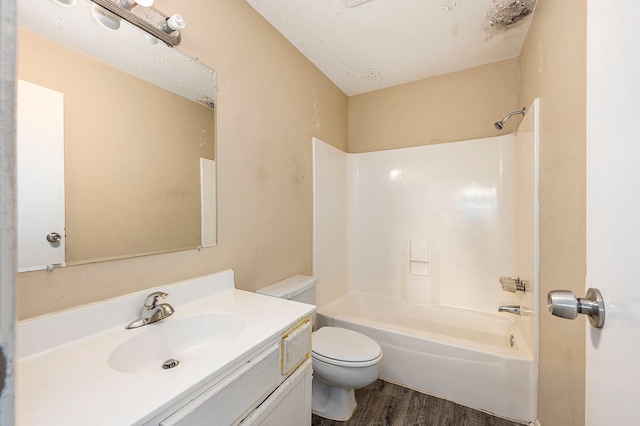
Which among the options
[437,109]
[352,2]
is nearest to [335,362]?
[352,2]

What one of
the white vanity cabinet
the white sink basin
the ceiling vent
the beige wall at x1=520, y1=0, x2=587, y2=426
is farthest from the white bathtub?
the ceiling vent

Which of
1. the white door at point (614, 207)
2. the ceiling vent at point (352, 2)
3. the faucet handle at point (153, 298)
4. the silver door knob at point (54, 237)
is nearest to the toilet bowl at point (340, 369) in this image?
the faucet handle at point (153, 298)

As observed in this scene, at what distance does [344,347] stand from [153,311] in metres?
1.06

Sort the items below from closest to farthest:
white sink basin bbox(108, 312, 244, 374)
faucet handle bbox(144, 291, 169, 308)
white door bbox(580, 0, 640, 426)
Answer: white door bbox(580, 0, 640, 426) < white sink basin bbox(108, 312, 244, 374) < faucet handle bbox(144, 291, 169, 308)

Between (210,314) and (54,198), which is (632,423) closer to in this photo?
(210,314)

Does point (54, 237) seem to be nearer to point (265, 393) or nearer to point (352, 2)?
point (265, 393)

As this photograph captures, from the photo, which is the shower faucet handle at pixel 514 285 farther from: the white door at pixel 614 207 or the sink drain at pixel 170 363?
the sink drain at pixel 170 363

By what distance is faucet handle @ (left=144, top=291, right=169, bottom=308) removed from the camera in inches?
37.9

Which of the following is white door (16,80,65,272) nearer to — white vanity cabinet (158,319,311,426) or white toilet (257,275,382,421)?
white vanity cabinet (158,319,311,426)

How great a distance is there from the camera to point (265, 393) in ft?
2.90

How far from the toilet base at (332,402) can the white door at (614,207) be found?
4.32 ft

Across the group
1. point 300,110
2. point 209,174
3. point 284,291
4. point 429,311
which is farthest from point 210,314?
point 429,311

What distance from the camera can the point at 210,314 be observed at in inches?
42.2

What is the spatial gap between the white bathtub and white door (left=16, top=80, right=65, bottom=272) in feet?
5.45
